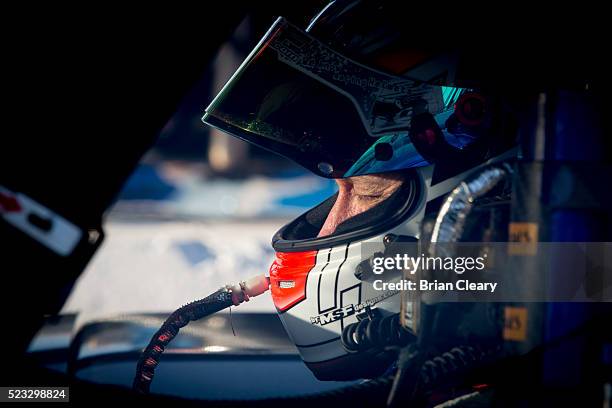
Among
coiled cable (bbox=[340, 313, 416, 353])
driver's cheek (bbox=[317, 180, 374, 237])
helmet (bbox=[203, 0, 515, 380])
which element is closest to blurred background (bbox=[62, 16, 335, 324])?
driver's cheek (bbox=[317, 180, 374, 237])

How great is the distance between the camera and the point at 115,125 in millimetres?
1493

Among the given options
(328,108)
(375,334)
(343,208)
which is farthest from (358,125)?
(375,334)

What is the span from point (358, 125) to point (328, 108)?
0.09 meters

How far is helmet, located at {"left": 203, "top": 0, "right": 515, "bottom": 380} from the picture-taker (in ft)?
4.58

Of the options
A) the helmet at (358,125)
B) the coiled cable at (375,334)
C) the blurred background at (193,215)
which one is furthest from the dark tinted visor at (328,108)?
the coiled cable at (375,334)

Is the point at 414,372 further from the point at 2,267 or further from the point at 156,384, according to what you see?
the point at 2,267

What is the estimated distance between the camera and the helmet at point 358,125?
140cm

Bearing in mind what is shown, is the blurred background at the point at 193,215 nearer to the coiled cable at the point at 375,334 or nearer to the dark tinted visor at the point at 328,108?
the dark tinted visor at the point at 328,108

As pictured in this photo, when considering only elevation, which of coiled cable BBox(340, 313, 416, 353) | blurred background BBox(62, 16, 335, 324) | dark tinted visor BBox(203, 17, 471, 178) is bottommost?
coiled cable BBox(340, 313, 416, 353)

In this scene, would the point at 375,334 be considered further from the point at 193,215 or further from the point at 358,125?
the point at 193,215

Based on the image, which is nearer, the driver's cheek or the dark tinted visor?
the dark tinted visor

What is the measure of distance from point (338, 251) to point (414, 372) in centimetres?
35

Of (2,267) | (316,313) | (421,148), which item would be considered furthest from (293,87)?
(2,267)

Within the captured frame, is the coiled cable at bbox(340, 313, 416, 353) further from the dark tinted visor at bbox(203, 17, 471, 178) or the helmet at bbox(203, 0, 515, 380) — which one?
the dark tinted visor at bbox(203, 17, 471, 178)
